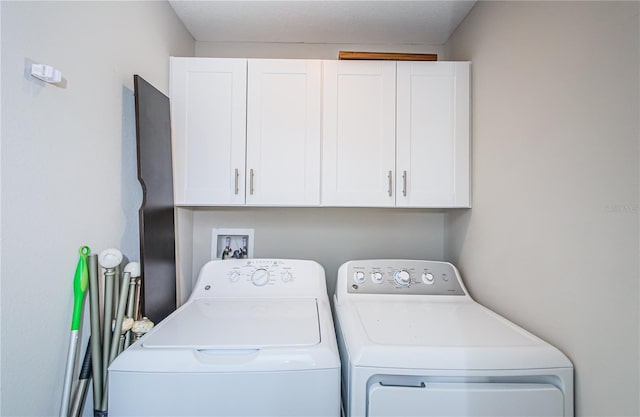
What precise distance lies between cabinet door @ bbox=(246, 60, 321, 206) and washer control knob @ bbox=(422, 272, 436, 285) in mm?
716

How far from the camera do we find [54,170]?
0.93 m

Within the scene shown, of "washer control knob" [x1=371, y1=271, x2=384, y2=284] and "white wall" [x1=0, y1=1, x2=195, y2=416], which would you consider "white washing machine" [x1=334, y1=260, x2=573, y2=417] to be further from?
"white wall" [x1=0, y1=1, x2=195, y2=416]

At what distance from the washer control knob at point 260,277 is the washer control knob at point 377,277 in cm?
56

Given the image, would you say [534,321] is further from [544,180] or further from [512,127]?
[512,127]

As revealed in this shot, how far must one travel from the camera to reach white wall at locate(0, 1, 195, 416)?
2.63 feet

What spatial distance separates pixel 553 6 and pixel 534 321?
1.14 metres

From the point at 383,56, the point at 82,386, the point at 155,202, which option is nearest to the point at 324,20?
the point at 383,56

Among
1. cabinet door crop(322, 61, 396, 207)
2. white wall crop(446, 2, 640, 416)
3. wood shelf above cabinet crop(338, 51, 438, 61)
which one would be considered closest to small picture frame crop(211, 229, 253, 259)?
cabinet door crop(322, 61, 396, 207)

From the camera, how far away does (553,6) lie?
1.07 metres

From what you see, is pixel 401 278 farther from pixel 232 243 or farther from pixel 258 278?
pixel 232 243

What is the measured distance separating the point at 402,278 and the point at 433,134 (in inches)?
31.4

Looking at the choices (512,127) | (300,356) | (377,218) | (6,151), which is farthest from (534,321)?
(6,151)

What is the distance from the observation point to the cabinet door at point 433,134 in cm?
164

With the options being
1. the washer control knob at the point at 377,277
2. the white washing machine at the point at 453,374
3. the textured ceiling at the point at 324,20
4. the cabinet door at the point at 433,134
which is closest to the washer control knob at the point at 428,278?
the washer control knob at the point at 377,277
